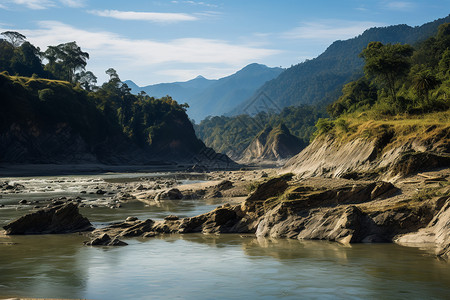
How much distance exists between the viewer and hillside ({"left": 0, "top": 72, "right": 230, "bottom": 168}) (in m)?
102

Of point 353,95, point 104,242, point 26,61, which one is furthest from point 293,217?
point 26,61

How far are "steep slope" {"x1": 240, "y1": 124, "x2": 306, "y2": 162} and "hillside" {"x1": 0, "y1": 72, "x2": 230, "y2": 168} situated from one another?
28.0m

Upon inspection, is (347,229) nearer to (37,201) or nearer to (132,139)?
(37,201)

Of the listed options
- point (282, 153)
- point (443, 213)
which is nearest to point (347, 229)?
point (443, 213)

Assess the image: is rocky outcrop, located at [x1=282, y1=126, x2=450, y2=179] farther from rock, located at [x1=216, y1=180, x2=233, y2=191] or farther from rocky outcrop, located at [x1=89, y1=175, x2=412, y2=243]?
rock, located at [x1=216, y1=180, x2=233, y2=191]

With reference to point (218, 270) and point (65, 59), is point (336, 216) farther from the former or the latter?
point (65, 59)

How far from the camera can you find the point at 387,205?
18906 mm

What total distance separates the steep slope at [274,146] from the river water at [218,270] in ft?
514

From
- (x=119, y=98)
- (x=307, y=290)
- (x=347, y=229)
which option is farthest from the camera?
(x=119, y=98)

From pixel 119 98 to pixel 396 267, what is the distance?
16608 cm

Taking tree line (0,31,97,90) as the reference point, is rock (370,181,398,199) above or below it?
below

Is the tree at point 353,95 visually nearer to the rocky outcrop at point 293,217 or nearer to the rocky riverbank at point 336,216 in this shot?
the rocky riverbank at point 336,216

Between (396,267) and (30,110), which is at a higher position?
(30,110)

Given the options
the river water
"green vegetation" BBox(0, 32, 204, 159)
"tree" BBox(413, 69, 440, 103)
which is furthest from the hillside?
the river water
